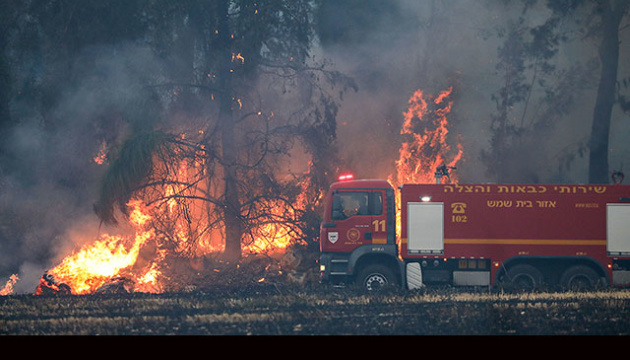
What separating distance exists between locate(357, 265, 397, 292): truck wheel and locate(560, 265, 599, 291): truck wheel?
154 inches

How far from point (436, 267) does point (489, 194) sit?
2.08 m

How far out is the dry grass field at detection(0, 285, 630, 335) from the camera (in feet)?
34.7

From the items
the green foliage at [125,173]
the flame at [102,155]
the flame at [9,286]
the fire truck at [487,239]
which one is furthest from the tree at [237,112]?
the fire truck at [487,239]

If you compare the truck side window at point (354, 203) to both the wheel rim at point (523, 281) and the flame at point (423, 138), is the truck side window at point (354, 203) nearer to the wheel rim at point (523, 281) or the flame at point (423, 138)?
the wheel rim at point (523, 281)

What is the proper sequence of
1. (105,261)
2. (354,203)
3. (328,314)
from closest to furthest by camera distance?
(328,314), (354,203), (105,261)

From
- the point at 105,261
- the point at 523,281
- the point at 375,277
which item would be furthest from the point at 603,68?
the point at 105,261

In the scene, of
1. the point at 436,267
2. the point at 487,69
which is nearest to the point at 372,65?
the point at 487,69

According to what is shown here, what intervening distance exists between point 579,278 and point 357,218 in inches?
208

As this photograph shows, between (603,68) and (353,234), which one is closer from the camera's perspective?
(353,234)

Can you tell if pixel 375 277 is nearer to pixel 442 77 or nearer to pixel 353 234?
pixel 353 234

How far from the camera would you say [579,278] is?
14867mm

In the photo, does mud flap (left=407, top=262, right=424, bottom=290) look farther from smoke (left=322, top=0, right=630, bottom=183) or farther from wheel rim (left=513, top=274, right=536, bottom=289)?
smoke (left=322, top=0, right=630, bottom=183)

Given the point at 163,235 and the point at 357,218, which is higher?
the point at 357,218

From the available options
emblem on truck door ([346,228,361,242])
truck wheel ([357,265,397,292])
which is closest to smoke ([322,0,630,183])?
emblem on truck door ([346,228,361,242])
